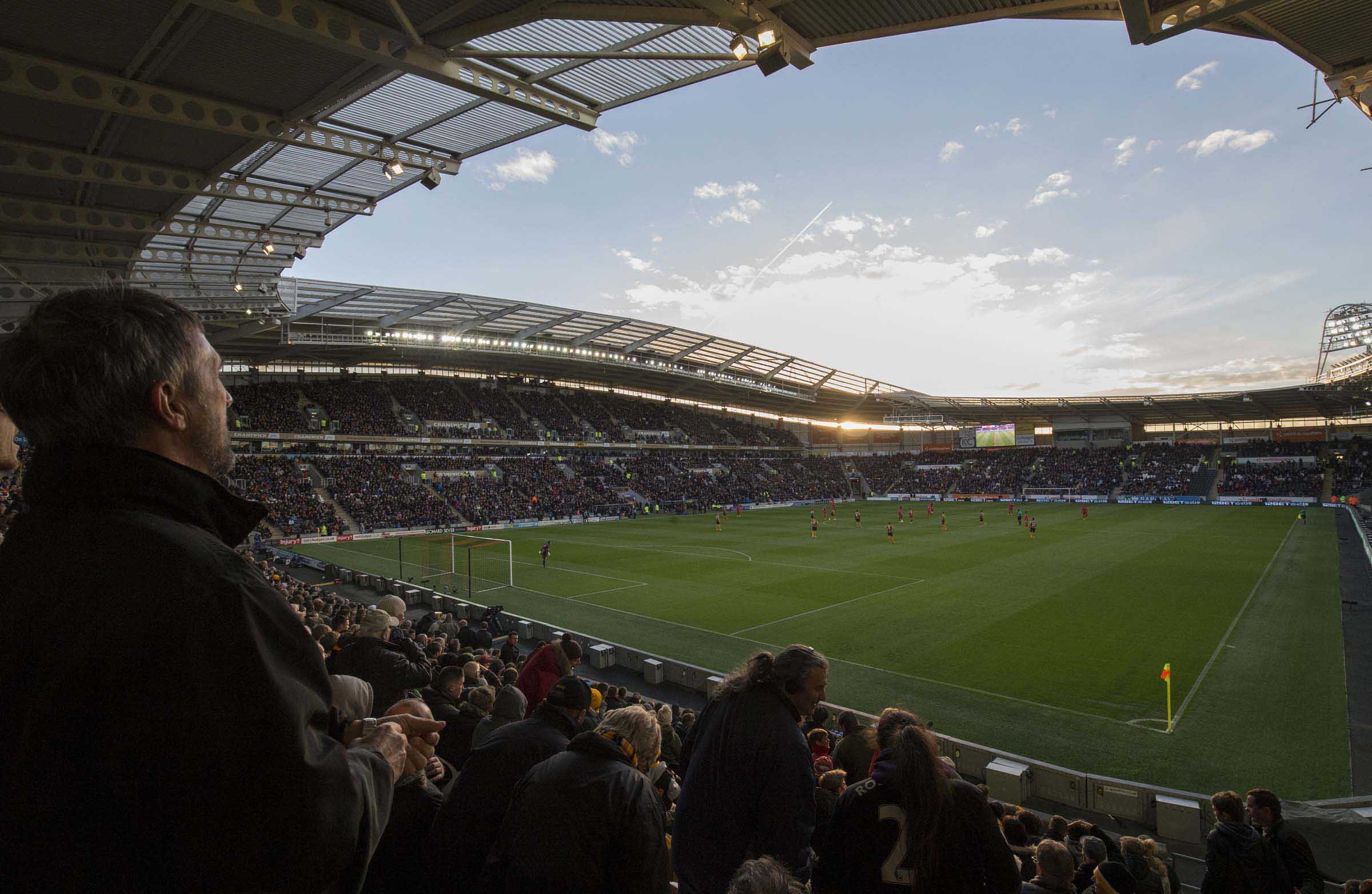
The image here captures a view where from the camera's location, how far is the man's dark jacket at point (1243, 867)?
16.2 ft

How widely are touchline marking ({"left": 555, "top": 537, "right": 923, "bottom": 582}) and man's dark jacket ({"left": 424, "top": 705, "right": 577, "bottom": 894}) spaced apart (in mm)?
22715

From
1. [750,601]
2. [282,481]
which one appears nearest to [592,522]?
[282,481]

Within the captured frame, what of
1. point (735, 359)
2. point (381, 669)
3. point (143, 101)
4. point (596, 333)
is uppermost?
point (596, 333)

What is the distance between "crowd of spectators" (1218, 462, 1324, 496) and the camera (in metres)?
56.3

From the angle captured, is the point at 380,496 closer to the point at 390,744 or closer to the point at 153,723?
the point at 390,744

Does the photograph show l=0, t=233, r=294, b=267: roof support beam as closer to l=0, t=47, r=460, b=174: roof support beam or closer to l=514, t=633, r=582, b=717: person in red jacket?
l=0, t=47, r=460, b=174: roof support beam

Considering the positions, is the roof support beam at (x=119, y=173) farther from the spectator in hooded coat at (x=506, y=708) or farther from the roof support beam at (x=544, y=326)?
the roof support beam at (x=544, y=326)

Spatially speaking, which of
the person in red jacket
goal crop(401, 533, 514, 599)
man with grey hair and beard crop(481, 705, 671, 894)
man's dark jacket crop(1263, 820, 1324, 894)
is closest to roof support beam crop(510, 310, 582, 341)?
goal crop(401, 533, 514, 599)

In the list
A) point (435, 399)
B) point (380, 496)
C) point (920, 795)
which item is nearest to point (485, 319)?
point (380, 496)

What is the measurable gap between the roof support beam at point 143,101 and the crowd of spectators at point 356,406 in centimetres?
4261

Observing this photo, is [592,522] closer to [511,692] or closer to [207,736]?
[511,692]

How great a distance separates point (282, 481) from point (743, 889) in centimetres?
4827

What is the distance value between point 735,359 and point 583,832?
62.1m

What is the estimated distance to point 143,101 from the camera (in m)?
9.72
